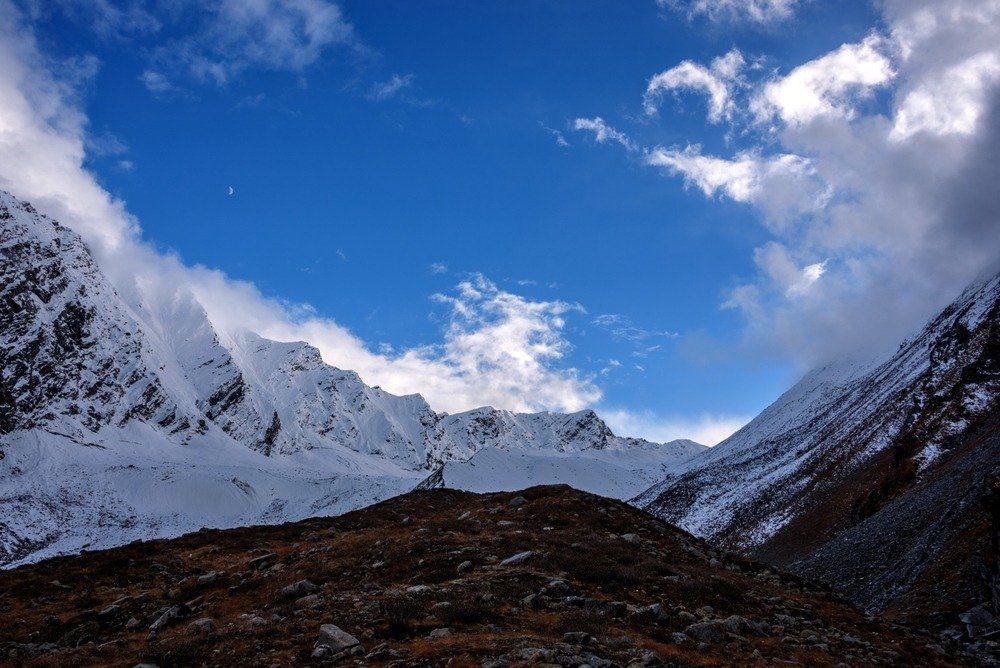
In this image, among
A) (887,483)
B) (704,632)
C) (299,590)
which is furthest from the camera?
(887,483)

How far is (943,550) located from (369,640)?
27333 mm

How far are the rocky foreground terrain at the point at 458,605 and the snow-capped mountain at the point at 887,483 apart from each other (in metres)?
8.85

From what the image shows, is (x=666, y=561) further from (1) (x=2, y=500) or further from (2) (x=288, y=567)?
(1) (x=2, y=500)

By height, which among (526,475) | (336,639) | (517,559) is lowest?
(517,559)

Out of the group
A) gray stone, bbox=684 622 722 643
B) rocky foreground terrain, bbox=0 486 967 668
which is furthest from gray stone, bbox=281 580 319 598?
gray stone, bbox=684 622 722 643

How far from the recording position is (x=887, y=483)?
192 ft

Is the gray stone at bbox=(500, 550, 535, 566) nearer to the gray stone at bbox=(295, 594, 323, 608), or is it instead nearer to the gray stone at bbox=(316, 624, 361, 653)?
the gray stone at bbox=(295, 594, 323, 608)

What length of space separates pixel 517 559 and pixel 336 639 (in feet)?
27.0

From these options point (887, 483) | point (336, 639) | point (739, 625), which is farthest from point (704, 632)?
point (887, 483)

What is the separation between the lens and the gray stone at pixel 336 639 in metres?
12.0

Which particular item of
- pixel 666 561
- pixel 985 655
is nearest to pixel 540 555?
pixel 666 561

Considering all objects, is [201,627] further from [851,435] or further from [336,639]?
[851,435]

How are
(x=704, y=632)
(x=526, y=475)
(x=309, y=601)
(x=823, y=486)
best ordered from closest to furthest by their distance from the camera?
(x=704, y=632)
(x=309, y=601)
(x=823, y=486)
(x=526, y=475)

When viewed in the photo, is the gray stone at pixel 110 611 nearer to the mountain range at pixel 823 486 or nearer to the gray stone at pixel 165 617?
the gray stone at pixel 165 617
